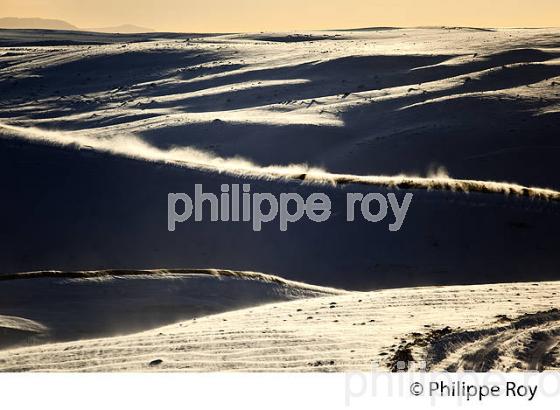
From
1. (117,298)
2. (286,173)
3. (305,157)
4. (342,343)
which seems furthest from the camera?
(305,157)

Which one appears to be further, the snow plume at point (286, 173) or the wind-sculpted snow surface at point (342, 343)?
the snow plume at point (286, 173)

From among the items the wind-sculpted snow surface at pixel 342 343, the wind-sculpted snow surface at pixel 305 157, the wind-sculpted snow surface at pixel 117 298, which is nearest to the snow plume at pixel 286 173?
the wind-sculpted snow surface at pixel 305 157

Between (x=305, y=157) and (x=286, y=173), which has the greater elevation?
(x=286, y=173)

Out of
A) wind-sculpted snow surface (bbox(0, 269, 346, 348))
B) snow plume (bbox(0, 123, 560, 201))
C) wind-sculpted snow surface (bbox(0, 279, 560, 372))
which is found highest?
snow plume (bbox(0, 123, 560, 201))

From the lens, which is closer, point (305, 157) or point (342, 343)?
point (342, 343)

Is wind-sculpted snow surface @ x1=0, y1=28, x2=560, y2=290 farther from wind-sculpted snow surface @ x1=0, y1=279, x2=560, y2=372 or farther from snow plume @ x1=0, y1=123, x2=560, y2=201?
wind-sculpted snow surface @ x1=0, y1=279, x2=560, y2=372

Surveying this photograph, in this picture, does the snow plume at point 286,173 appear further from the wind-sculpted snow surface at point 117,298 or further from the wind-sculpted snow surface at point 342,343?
the wind-sculpted snow surface at point 342,343

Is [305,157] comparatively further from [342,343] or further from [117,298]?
[342,343]

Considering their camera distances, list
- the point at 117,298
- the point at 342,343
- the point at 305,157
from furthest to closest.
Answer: the point at 305,157, the point at 117,298, the point at 342,343

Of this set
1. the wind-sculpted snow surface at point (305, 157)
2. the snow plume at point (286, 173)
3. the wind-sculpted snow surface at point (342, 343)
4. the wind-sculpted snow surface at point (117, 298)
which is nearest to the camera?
the wind-sculpted snow surface at point (342, 343)

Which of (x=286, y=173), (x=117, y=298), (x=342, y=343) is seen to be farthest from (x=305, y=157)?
(x=342, y=343)

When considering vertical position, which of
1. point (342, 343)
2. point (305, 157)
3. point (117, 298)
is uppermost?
point (305, 157)

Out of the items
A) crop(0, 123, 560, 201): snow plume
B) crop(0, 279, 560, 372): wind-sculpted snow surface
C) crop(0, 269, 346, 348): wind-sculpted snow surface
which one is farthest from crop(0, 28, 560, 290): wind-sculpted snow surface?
crop(0, 279, 560, 372): wind-sculpted snow surface

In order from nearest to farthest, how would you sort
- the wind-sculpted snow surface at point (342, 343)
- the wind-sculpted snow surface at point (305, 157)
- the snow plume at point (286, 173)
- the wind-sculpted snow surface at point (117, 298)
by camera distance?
the wind-sculpted snow surface at point (342, 343) < the wind-sculpted snow surface at point (117, 298) < the wind-sculpted snow surface at point (305, 157) < the snow plume at point (286, 173)
